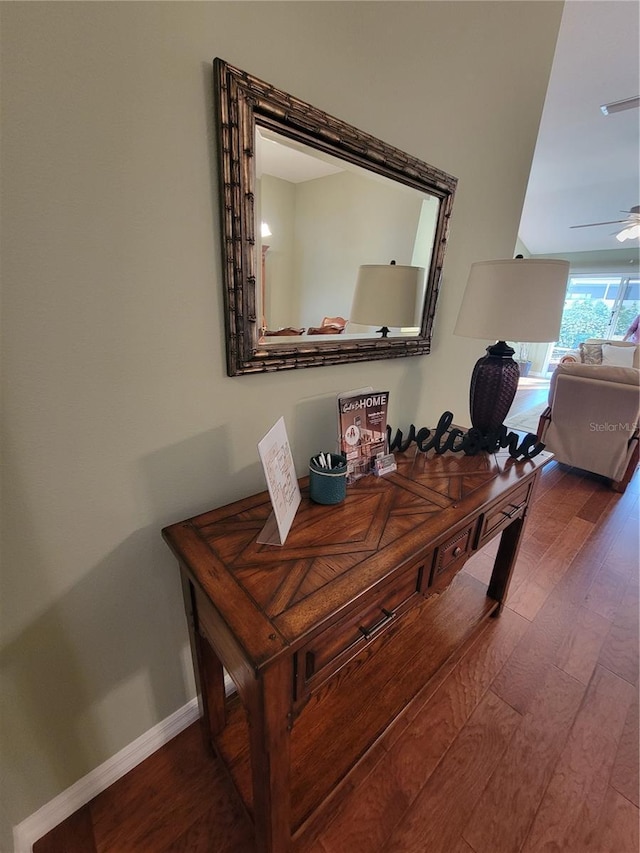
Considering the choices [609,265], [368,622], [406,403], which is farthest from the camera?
[609,265]

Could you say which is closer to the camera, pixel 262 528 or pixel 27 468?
pixel 27 468

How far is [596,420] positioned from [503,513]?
2261 mm

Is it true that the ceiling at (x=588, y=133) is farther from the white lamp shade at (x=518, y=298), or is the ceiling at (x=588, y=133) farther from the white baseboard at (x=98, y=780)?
the white baseboard at (x=98, y=780)

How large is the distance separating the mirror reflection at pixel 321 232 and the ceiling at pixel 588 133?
1715mm

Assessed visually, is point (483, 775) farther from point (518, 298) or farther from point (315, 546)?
point (518, 298)

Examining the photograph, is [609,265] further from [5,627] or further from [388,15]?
[5,627]

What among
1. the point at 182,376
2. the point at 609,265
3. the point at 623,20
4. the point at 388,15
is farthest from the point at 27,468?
the point at 609,265

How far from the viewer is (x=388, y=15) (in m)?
0.89

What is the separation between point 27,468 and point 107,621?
0.46m

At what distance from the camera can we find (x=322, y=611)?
0.63m

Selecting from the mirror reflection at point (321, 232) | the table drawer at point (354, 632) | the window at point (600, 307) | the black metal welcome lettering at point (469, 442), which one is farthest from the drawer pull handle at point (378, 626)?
the window at point (600, 307)

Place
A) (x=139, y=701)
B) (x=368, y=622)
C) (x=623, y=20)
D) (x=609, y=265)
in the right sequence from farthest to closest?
(x=609, y=265) < (x=623, y=20) < (x=139, y=701) < (x=368, y=622)

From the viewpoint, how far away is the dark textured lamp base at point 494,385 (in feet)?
4.05

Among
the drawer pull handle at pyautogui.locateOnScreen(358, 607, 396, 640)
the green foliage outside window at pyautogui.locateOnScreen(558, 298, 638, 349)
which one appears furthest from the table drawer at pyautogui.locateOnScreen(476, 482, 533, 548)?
the green foliage outside window at pyautogui.locateOnScreen(558, 298, 638, 349)
